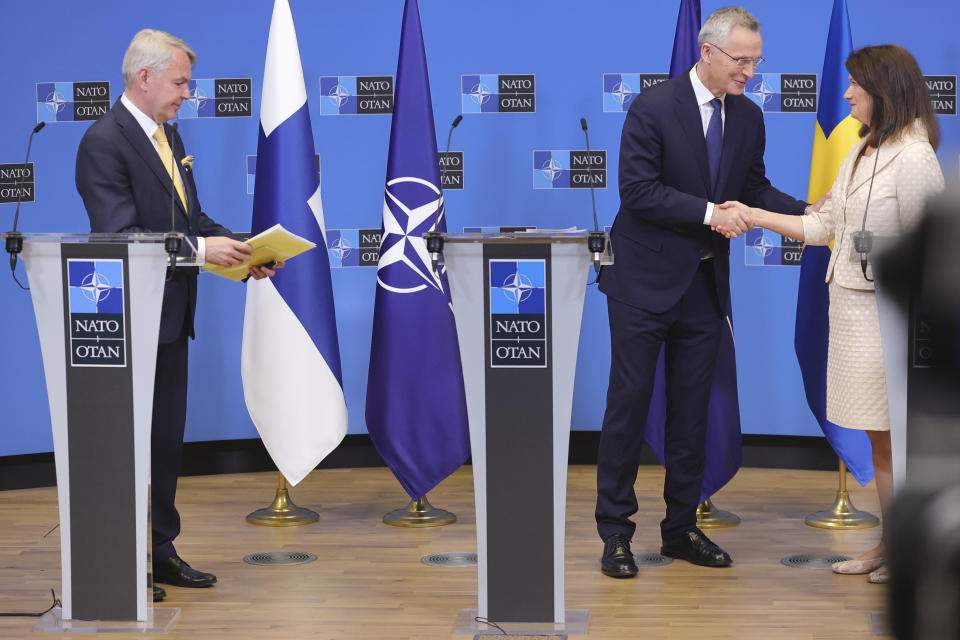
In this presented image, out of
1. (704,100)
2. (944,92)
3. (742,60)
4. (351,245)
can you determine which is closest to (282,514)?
(351,245)

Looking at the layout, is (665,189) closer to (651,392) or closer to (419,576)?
(651,392)

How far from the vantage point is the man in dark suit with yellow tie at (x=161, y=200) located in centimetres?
337

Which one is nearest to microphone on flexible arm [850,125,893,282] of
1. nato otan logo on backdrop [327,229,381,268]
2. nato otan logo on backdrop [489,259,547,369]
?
nato otan logo on backdrop [489,259,547,369]

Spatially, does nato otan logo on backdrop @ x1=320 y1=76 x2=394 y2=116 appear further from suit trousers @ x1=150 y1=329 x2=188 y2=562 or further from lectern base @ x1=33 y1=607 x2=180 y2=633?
lectern base @ x1=33 y1=607 x2=180 y2=633

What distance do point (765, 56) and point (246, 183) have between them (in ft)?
8.80

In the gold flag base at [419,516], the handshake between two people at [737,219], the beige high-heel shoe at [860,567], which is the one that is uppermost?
the handshake between two people at [737,219]

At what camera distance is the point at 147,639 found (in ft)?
10.3

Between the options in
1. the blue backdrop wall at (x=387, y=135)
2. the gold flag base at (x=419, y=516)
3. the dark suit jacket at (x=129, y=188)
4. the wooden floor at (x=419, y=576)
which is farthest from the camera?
the blue backdrop wall at (x=387, y=135)

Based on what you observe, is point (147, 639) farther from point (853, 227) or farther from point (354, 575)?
point (853, 227)

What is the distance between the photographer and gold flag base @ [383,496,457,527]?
4.55 meters

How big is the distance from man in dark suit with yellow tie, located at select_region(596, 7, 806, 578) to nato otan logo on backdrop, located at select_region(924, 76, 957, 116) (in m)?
1.89

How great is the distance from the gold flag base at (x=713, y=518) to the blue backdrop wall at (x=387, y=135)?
3.82 feet

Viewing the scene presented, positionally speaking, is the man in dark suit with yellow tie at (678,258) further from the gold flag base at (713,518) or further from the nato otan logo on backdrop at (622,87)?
the nato otan logo on backdrop at (622,87)

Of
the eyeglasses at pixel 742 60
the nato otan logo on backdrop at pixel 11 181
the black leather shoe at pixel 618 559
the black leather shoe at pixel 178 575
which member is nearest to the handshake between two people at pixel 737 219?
the eyeglasses at pixel 742 60
